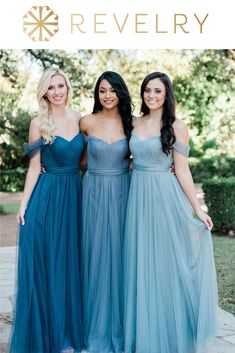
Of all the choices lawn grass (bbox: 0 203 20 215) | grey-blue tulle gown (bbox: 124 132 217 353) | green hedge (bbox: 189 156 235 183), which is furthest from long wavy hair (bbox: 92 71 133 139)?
green hedge (bbox: 189 156 235 183)

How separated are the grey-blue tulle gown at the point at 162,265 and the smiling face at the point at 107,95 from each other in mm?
248

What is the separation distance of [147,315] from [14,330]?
848mm

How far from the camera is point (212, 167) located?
1762cm

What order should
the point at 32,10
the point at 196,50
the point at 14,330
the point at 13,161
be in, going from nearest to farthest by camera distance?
the point at 14,330 < the point at 32,10 < the point at 196,50 < the point at 13,161

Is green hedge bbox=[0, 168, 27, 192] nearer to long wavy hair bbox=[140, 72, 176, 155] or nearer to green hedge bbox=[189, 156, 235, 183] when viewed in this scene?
green hedge bbox=[189, 156, 235, 183]

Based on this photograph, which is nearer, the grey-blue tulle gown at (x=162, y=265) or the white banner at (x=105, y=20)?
the grey-blue tulle gown at (x=162, y=265)

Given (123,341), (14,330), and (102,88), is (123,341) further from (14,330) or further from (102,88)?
(102,88)

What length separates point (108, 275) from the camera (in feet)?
12.2

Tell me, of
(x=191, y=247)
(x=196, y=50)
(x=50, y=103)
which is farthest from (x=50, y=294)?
(x=196, y=50)

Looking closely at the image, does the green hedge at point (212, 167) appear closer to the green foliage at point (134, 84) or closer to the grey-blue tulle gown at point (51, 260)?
the green foliage at point (134, 84)

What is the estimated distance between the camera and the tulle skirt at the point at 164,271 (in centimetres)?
358

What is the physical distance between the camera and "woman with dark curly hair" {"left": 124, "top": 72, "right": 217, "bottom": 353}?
11.7 feet

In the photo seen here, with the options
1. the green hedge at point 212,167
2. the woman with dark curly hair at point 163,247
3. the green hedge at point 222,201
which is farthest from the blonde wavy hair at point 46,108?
the green hedge at point 212,167

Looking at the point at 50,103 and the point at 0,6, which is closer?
the point at 50,103
